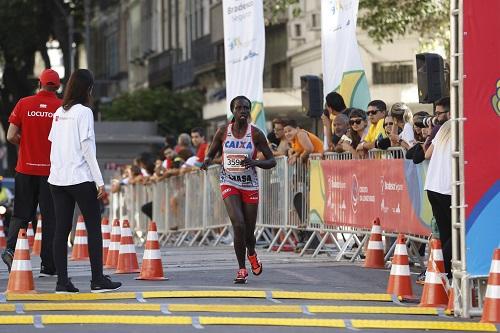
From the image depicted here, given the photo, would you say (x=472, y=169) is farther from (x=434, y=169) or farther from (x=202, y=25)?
(x=202, y=25)

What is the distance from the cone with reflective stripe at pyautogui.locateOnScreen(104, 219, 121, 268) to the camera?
18.2m

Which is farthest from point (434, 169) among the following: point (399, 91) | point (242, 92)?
point (399, 91)

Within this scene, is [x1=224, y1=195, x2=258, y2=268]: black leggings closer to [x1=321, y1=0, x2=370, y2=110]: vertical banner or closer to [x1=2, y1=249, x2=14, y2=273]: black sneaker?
[x1=2, y1=249, x2=14, y2=273]: black sneaker

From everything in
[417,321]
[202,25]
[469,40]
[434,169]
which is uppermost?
[202,25]

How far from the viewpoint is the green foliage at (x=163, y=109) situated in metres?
56.3

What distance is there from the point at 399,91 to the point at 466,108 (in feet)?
105

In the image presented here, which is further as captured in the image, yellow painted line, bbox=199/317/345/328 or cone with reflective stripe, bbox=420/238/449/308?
cone with reflective stripe, bbox=420/238/449/308

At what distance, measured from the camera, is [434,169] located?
14297 millimetres

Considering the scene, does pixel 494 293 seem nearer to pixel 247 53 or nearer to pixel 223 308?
pixel 223 308

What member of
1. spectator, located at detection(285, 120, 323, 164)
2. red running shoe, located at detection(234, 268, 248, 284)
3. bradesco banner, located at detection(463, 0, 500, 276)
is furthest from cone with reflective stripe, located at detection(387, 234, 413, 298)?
spectator, located at detection(285, 120, 323, 164)

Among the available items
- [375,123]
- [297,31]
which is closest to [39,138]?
[375,123]

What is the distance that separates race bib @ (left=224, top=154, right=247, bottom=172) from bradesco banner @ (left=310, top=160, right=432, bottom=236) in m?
2.00

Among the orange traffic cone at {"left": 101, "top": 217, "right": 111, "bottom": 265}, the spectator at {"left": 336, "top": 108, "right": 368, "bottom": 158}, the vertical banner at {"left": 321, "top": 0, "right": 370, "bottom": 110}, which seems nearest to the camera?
the spectator at {"left": 336, "top": 108, "right": 368, "bottom": 158}

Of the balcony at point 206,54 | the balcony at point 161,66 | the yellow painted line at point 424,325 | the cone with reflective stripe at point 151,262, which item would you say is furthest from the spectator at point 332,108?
the balcony at point 161,66
